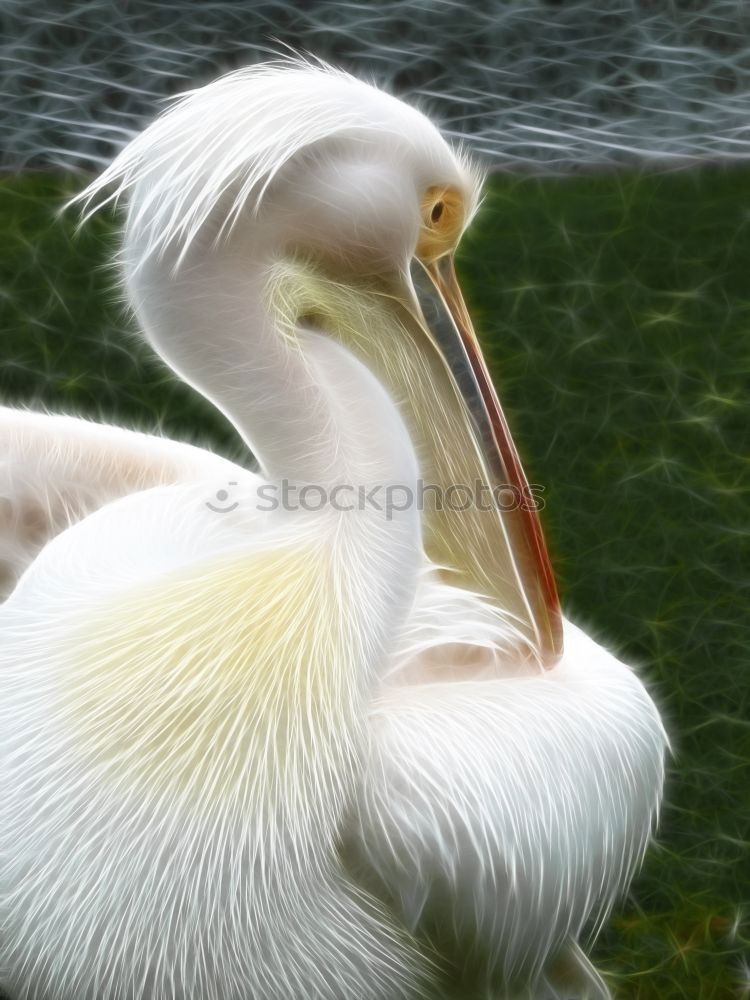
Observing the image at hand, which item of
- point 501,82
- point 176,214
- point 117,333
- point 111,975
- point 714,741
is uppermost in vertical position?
point 501,82

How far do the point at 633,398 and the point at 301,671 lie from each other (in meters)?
0.80

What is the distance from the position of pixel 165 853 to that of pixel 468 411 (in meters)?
0.35

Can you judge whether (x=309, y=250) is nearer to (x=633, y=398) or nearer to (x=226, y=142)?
(x=226, y=142)

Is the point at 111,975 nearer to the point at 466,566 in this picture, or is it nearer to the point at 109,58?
the point at 466,566

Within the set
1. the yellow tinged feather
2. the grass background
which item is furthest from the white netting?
the yellow tinged feather

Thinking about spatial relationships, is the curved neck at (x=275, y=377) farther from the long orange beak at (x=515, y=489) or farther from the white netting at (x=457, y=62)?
the white netting at (x=457, y=62)

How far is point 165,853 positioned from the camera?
0.70 metres

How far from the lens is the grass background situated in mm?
1341

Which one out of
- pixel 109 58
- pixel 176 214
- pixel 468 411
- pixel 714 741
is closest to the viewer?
pixel 176 214

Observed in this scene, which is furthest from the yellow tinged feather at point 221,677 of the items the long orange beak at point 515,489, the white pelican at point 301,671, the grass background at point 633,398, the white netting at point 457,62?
the grass background at point 633,398

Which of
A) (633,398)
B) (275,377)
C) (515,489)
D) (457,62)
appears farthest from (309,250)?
(633,398)

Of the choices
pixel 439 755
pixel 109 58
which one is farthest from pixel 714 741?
pixel 109 58

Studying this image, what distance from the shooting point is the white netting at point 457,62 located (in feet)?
3.38

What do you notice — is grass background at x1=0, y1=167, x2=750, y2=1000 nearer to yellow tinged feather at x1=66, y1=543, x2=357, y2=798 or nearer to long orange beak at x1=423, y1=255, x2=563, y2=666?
long orange beak at x1=423, y1=255, x2=563, y2=666
